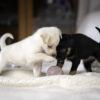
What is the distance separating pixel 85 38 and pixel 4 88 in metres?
0.28

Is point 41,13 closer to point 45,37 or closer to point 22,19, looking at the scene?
point 22,19

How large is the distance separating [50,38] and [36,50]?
6cm

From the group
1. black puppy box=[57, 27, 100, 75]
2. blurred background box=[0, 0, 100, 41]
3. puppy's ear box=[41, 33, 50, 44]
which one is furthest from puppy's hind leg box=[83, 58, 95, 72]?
blurred background box=[0, 0, 100, 41]

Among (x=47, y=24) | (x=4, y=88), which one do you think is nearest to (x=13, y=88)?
(x=4, y=88)

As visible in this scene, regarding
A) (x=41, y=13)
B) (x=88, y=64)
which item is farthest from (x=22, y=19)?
(x=88, y=64)

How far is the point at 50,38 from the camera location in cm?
80

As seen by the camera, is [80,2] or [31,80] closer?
[31,80]

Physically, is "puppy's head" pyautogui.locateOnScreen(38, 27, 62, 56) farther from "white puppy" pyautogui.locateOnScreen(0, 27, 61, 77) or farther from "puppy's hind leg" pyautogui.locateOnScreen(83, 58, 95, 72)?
"puppy's hind leg" pyautogui.locateOnScreen(83, 58, 95, 72)

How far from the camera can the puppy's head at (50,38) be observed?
80cm

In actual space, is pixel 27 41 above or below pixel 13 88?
above

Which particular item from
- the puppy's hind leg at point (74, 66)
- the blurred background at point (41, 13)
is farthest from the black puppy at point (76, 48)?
the blurred background at point (41, 13)

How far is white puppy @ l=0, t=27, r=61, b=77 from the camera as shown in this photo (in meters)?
0.81

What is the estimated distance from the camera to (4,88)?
0.80 m

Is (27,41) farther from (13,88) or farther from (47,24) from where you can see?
(47,24)
